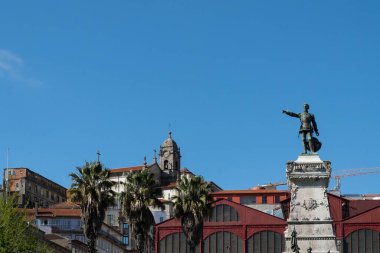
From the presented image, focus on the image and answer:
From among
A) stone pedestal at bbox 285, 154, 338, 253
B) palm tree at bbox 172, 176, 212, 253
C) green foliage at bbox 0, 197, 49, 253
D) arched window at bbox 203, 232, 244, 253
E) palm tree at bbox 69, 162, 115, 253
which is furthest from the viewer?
arched window at bbox 203, 232, 244, 253

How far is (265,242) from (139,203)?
40.0m

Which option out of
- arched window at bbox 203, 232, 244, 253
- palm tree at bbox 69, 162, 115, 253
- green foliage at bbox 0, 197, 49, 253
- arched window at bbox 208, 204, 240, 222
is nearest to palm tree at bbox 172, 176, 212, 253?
palm tree at bbox 69, 162, 115, 253

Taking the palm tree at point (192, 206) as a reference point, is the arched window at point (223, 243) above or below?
below

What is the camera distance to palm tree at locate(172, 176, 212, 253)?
262 feet

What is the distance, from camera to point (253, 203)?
14925 centimetres

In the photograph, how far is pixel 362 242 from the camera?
110 meters

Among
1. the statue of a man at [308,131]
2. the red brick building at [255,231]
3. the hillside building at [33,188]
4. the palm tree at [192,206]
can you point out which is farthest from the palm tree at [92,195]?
the hillside building at [33,188]

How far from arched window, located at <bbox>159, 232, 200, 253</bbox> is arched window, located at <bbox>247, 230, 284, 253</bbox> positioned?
808 centimetres

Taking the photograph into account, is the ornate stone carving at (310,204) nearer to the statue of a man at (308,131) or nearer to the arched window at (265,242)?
the statue of a man at (308,131)

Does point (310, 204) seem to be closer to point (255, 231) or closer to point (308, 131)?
point (308, 131)

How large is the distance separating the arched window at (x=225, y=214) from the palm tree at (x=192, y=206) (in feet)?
115

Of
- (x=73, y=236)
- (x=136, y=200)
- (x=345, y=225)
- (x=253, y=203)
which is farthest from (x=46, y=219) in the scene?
(x=136, y=200)

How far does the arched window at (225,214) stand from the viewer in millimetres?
116125

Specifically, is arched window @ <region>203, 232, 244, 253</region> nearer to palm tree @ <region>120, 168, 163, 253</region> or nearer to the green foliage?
palm tree @ <region>120, 168, 163, 253</region>
